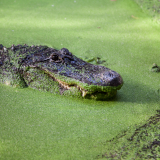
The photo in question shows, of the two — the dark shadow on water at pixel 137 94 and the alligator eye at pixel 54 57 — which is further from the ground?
the alligator eye at pixel 54 57

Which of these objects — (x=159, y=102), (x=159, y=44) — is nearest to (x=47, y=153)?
(x=159, y=102)

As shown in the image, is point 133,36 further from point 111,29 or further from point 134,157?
point 134,157

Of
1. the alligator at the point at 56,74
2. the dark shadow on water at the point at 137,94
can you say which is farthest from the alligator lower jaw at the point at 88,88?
the dark shadow on water at the point at 137,94

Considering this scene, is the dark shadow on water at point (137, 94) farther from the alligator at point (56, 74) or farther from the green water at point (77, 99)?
the alligator at point (56, 74)

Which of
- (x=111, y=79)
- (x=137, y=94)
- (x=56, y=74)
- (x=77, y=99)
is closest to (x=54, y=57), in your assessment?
(x=56, y=74)

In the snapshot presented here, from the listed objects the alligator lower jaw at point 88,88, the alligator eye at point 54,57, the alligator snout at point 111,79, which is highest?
the alligator eye at point 54,57
